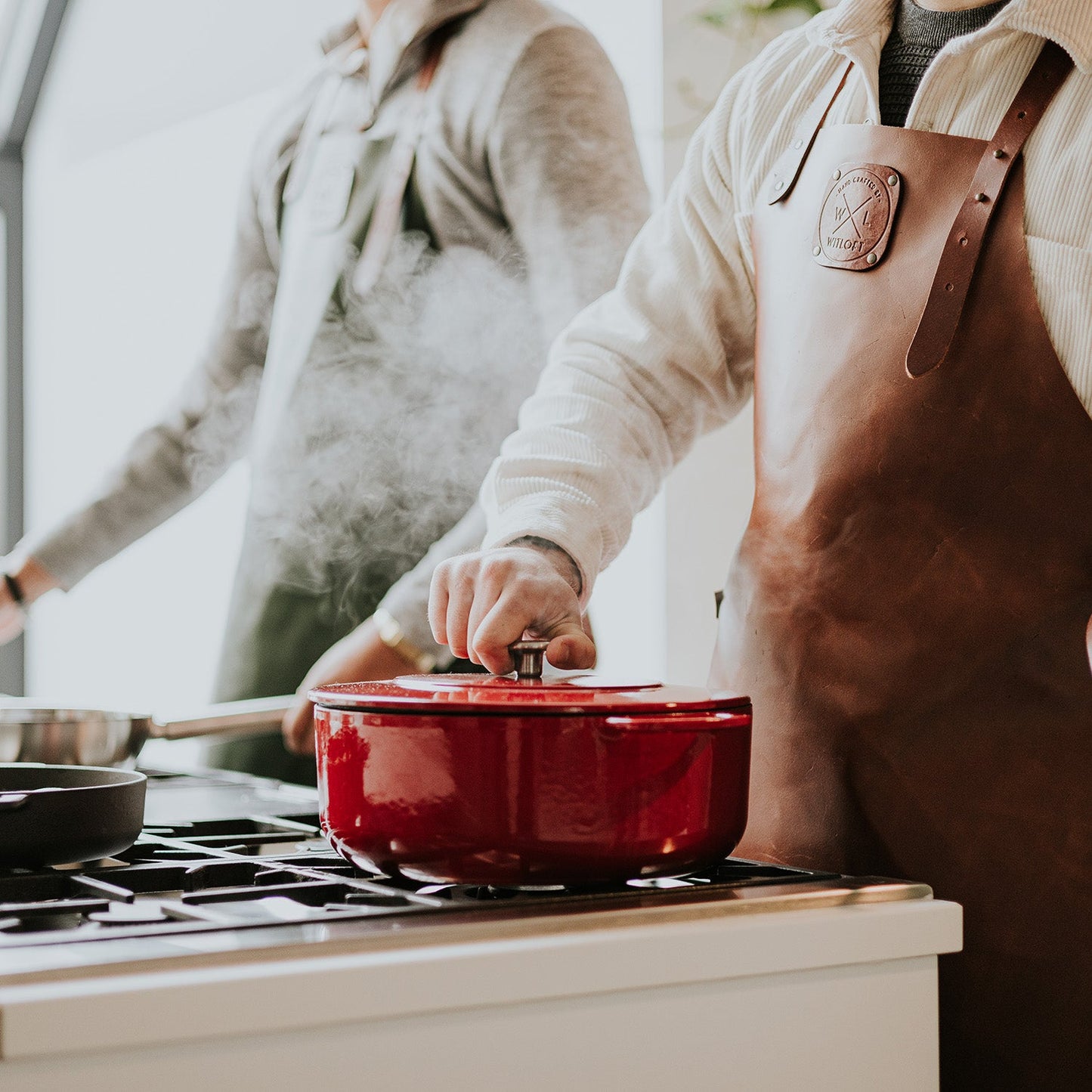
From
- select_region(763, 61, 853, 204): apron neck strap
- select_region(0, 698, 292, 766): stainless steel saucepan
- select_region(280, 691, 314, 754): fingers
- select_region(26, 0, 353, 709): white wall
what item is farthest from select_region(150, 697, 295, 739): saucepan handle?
select_region(26, 0, 353, 709): white wall

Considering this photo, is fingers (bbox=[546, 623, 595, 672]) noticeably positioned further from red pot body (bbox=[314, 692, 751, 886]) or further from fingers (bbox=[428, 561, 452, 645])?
red pot body (bbox=[314, 692, 751, 886])

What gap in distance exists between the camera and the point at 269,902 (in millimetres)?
828

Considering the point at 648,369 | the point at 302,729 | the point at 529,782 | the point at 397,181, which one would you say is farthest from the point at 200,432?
the point at 529,782

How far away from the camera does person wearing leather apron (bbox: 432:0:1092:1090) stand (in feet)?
3.35

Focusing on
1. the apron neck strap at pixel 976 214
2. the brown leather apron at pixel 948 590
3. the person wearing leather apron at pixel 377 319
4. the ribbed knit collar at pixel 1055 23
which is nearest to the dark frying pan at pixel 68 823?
the brown leather apron at pixel 948 590

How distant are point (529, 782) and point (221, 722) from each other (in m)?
0.98

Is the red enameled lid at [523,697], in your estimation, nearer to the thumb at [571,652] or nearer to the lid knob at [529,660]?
the lid knob at [529,660]

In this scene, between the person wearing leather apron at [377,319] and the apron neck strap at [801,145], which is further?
the person wearing leather apron at [377,319]

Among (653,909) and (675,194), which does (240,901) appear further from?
(675,194)

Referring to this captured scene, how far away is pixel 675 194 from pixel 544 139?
0.77 metres

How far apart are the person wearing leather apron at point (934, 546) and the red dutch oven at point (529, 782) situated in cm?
23

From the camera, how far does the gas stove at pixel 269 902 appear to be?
71 cm

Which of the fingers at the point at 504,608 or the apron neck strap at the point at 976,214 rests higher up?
the apron neck strap at the point at 976,214

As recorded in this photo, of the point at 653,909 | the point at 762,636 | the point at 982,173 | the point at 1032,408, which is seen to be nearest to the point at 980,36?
the point at 982,173
